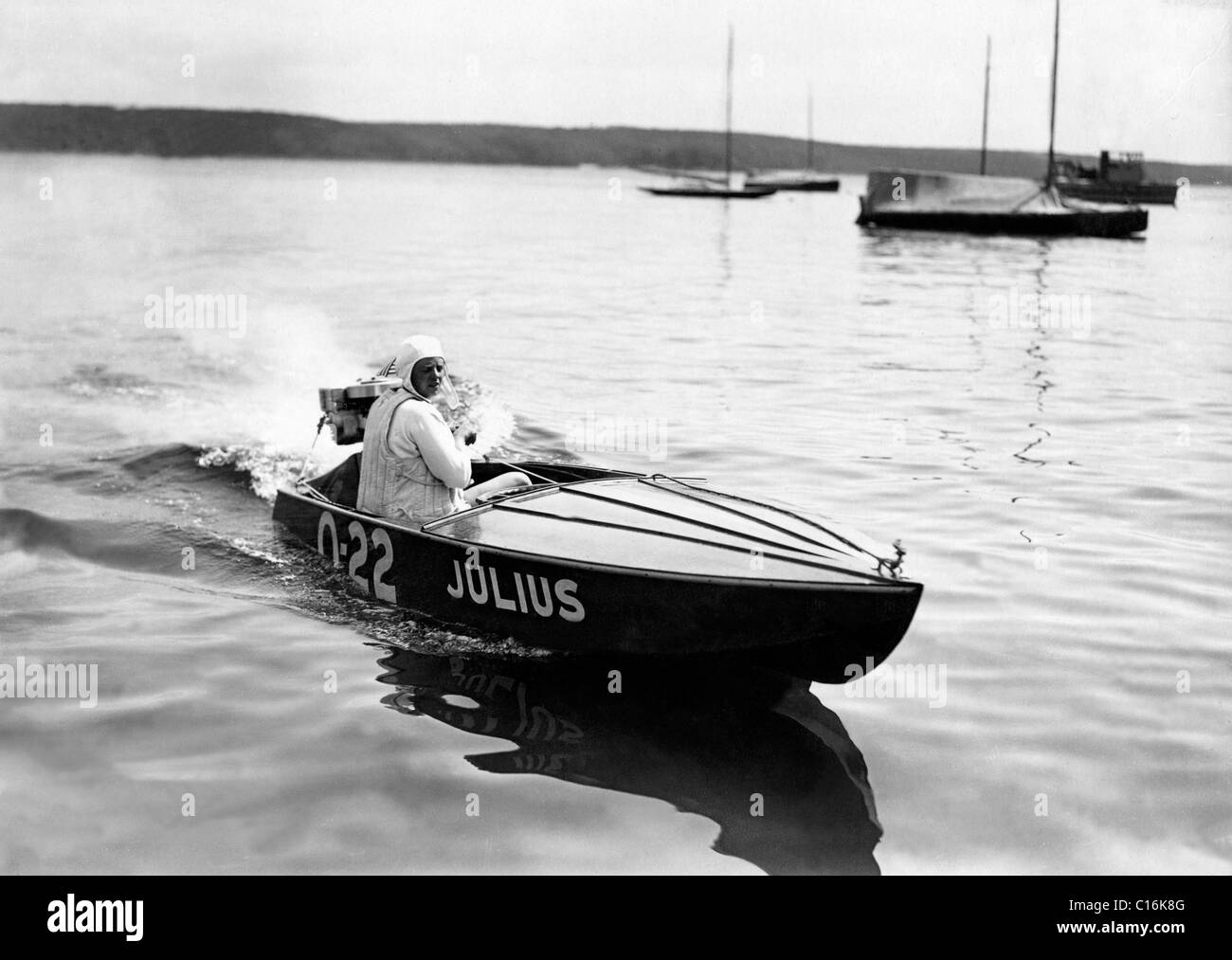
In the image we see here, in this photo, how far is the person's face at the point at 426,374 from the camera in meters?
7.80

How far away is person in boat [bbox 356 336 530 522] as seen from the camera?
780cm

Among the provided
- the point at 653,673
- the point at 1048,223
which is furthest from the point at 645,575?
the point at 1048,223

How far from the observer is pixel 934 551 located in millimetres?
9539

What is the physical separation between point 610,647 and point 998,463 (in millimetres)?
6766

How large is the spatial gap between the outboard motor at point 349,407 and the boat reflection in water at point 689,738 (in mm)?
2309

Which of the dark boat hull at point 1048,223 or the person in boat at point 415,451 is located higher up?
the dark boat hull at point 1048,223

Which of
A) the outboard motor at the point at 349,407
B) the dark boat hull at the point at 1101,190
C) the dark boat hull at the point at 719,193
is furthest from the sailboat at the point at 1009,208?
the outboard motor at the point at 349,407

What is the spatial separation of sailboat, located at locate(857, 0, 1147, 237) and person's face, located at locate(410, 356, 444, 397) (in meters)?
45.2

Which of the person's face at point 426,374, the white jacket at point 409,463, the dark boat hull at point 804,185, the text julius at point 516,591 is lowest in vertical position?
the text julius at point 516,591

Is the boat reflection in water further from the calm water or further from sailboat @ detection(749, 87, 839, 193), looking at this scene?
sailboat @ detection(749, 87, 839, 193)

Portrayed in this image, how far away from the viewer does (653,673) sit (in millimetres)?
7332
